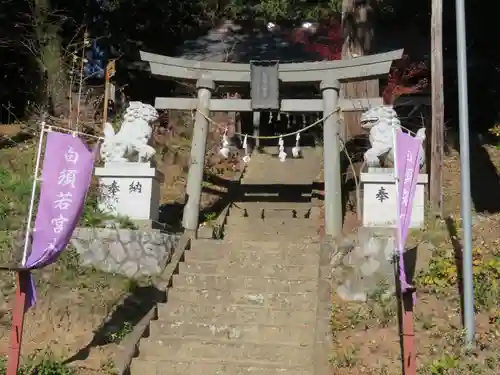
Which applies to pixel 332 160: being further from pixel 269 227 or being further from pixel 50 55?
pixel 50 55

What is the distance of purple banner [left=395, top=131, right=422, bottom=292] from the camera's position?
Answer: 830 cm

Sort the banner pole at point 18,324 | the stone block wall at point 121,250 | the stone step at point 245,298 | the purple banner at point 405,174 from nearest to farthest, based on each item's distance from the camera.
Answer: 1. the banner pole at point 18,324
2. the purple banner at point 405,174
3. the stone step at point 245,298
4. the stone block wall at point 121,250

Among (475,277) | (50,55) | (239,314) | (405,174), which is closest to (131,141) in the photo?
(239,314)

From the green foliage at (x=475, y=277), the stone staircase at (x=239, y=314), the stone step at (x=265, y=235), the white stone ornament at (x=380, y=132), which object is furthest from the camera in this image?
the stone step at (x=265, y=235)

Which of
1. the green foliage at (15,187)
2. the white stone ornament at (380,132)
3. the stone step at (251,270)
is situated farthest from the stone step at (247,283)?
the green foliage at (15,187)

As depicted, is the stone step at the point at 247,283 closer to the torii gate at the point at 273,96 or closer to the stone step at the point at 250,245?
the stone step at the point at 250,245

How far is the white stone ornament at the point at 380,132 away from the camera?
10523 millimetres

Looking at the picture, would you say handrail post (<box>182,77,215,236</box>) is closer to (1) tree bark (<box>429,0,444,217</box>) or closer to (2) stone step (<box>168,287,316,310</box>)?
(2) stone step (<box>168,287,316,310</box>)

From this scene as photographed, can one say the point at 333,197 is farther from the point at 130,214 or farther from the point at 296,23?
the point at 296,23

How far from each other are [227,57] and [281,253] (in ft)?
41.3

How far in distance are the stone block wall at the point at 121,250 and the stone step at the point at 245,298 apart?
0.75m

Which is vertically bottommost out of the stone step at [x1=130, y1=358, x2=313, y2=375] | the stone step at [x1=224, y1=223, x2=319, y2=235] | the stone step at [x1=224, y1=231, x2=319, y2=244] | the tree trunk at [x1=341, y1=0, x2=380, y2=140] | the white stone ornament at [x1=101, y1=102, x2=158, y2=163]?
the stone step at [x1=130, y1=358, x2=313, y2=375]

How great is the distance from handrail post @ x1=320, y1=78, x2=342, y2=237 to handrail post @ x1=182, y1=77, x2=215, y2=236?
2222 millimetres

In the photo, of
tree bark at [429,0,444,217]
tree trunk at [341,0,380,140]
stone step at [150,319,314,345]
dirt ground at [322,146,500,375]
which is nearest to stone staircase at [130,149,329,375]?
stone step at [150,319,314,345]
